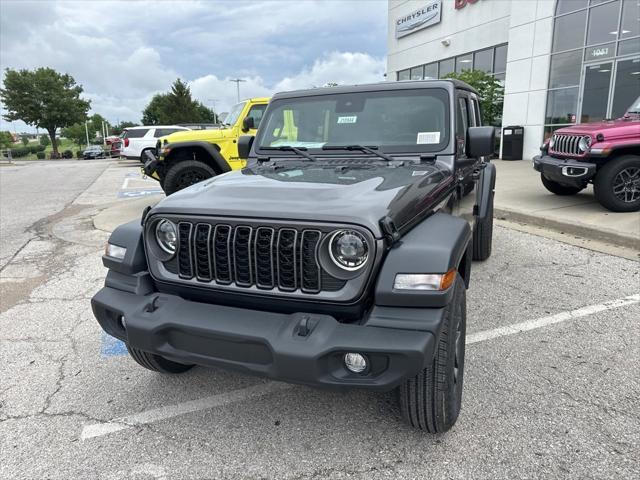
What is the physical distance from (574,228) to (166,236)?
19.0ft

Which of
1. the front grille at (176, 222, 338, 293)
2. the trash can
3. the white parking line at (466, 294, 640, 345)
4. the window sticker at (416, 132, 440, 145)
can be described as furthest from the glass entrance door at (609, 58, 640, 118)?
the front grille at (176, 222, 338, 293)

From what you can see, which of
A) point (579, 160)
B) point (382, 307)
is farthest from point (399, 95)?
point (579, 160)

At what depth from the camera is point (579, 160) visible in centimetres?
687

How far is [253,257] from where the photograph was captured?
2.13 metres

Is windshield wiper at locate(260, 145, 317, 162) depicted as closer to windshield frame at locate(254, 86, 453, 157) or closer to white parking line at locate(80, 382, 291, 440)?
windshield frame at locate(254, 86, 453, 157)

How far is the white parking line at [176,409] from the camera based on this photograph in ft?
8.10

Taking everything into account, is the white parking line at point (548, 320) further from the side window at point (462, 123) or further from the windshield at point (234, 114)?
the windshield at point (234, 114)

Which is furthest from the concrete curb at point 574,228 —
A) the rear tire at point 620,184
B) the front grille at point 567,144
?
the front grille at point 567,144

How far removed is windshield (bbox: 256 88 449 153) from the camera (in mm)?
3207

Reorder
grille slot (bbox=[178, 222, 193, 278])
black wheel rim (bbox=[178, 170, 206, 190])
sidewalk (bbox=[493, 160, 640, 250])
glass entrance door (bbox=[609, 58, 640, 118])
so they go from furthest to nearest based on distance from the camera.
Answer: glass entrance door (bbox=[609, 58, 640, 118]), black wheel rim (bbox=[178, 170, 206, 190]), sidewalk (bbox=[493, 160, 640, 250]), grille slot (bbox=[178, 222, 193, 278])

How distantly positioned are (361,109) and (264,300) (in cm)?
181

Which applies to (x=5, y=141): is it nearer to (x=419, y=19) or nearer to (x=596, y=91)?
(x=419, y=19)

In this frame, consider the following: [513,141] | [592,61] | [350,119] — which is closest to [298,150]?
[350,119]

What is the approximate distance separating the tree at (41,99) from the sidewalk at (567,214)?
51516 mm
